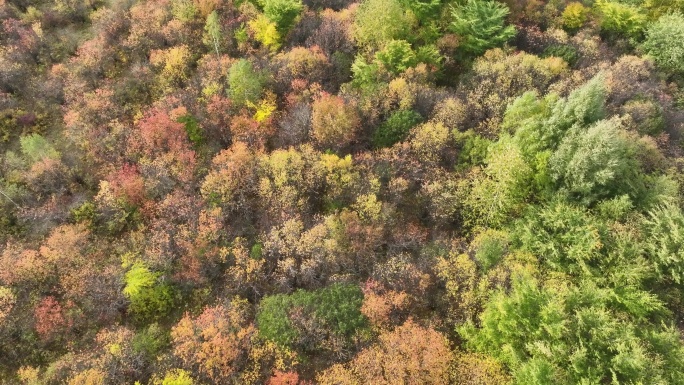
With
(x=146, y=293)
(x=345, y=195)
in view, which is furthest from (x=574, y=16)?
(x=146, y=293)

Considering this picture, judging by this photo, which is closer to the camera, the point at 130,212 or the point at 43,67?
the point at 130,212

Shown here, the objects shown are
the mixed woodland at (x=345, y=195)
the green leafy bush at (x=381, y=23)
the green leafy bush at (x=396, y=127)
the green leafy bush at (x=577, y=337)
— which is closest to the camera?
the green leafy bush at (x=577, y=337)

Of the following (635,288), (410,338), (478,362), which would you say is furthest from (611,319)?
(410,338)

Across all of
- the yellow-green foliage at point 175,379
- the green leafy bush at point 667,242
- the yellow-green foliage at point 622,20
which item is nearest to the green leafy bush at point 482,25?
the yellow-green foliage at point 622,20

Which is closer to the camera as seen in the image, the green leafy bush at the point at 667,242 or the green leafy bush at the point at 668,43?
the green leafy bush at the point at 667,242

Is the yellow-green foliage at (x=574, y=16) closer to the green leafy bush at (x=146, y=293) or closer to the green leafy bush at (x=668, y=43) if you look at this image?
the green leafy bush at (x=668, y=43)

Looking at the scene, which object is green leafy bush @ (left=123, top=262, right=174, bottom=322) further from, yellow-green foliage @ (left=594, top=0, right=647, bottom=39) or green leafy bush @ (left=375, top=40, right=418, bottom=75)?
yellow-green foliage @ (left=594, top=0, right=647, bottom=39)

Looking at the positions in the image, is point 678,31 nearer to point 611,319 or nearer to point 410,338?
point 611,319

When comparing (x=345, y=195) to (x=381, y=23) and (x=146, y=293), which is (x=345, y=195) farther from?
(x=381, y=23)
